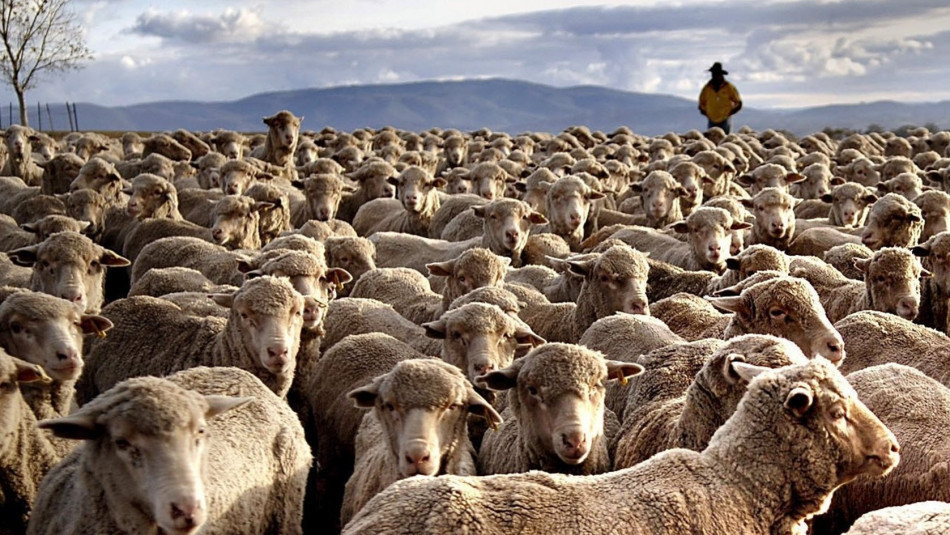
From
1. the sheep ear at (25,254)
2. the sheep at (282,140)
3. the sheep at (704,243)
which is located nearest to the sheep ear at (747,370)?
the sheep at (704,243)

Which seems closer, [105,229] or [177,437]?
[177,437]

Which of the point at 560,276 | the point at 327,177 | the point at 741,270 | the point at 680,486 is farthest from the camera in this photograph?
the point at 327,177

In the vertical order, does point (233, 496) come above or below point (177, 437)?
below

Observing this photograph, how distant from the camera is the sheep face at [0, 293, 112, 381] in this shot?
19.0ft

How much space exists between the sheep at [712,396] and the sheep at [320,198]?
8407mm

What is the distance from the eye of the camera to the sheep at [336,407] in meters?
6.34

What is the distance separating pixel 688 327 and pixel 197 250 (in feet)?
15.5

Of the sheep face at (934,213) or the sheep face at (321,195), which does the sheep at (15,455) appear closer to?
the sheep face at (321,195)

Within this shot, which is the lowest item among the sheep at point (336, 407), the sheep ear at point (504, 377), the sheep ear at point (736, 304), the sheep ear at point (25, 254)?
the sheep at point (336, 407)

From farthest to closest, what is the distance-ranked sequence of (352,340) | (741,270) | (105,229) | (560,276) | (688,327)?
(105,229)
(560,276)
(741,270)
(688,327)
(352,340)

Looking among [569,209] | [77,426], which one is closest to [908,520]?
[77,426]

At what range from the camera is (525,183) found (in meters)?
14.3

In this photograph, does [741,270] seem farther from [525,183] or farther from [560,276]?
[525,183]

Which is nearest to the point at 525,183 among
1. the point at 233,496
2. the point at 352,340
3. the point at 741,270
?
the point at 741,270
